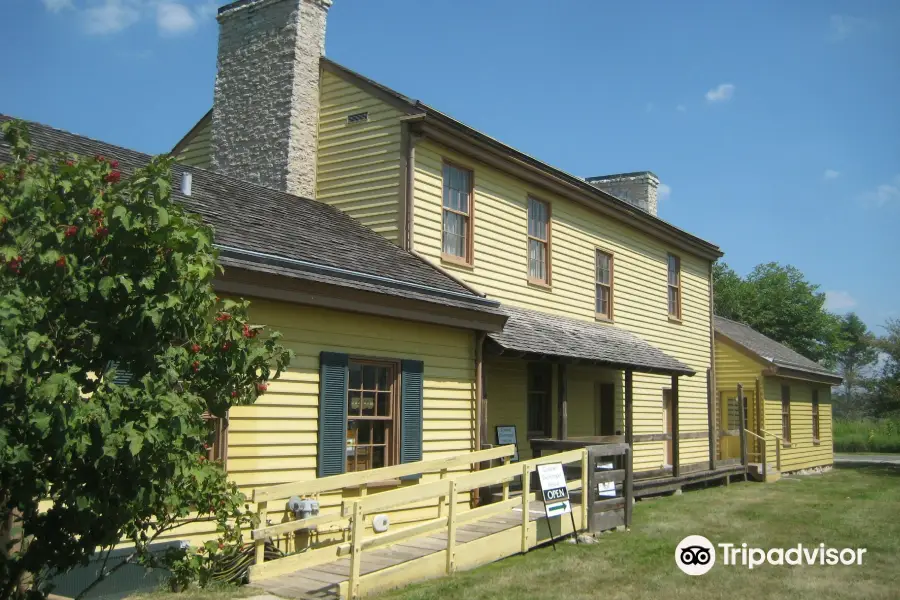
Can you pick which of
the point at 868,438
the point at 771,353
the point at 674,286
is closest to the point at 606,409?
the point at 674,286

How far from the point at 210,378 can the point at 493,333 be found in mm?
8011

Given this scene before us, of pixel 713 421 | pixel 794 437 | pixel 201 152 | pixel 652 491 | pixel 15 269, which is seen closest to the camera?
pixel 15 269

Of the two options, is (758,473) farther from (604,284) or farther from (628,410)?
(628,410)

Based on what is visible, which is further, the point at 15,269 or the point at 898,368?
the point at 898,368

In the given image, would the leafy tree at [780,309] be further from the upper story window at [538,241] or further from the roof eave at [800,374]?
the upper story window at [538,241]

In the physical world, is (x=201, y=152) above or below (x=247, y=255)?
above

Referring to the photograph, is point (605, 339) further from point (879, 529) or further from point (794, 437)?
point (794, 437)

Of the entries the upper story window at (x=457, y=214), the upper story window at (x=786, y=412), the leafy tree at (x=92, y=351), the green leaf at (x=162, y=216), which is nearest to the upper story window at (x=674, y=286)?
the upper story window at (x=786, y=412)

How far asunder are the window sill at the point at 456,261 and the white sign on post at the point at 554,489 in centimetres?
426

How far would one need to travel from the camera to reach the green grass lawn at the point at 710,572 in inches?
348

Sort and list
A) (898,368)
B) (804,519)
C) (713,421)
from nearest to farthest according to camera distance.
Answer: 1. (804,519)
2. (713,421)
3. (898,368)

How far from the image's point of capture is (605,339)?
17.5 metres

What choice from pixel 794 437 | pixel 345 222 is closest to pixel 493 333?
pixel 345 222

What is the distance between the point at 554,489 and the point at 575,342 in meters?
4.94
